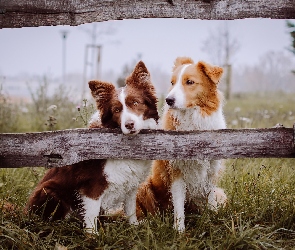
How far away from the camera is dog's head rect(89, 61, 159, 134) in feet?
10.6

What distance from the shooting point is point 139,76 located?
3342 mm

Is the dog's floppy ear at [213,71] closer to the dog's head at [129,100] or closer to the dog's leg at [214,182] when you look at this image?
the dog's head at [129,100]

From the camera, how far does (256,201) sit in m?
3.51

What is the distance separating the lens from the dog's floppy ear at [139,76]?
10.8 feet

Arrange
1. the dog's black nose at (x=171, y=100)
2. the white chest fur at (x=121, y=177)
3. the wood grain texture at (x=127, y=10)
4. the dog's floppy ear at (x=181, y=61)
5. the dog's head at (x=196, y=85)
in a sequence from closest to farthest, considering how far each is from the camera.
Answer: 1. the wood grain texture at (x=127, y=10)
2. the white chest fur at (x=121, y=177)
3. the dog's black nose at (x=171, y=100)
4. the dog's head at (x=196, y=85)
5. the dog's floppy ear at (x=181, y=61)

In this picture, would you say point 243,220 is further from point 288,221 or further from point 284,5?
point 284,5

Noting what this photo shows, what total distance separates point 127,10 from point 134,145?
102 centimetres

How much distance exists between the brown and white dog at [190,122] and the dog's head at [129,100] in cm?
19

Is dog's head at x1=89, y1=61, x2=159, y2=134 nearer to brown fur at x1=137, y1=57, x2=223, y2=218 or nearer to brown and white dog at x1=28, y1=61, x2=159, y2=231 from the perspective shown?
brown and white dog at x1=28, y1=61, x2=159, y2=231

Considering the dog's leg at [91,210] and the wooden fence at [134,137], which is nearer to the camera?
the wooden fence at [134,137]

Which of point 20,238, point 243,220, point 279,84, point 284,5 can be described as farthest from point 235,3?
point 279,84

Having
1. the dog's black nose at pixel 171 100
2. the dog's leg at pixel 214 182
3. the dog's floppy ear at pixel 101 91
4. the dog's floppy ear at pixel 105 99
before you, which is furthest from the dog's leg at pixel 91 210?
the dog's leg at pixel 214 182

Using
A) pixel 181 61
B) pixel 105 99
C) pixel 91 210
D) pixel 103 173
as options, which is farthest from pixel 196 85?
pixel 91 210

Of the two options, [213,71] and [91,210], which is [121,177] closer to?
[91,210]
